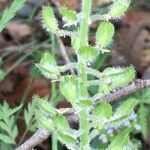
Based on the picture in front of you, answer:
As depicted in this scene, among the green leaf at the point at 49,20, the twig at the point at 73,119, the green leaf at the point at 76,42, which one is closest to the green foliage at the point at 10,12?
the twig at the point at 73,119

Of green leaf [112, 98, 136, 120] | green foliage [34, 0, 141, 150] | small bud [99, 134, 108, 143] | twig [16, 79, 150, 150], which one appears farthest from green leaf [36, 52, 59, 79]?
small bud [99, 134, 108, 143]

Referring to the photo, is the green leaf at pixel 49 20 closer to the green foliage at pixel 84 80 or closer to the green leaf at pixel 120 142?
the green foliage at pixel 84 80

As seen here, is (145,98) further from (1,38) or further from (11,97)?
(1,38)

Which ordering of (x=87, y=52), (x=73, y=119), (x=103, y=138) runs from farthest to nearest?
1. (x=103, y=138)
2. (x=73, y=119)
3. (x=87, y=52)

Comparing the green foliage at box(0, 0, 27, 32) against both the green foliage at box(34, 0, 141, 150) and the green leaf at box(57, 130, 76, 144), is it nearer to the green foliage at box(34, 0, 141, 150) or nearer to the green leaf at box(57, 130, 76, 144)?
the green foliage at box(34, 0, 141, 150)

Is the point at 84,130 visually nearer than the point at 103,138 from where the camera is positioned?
Yes

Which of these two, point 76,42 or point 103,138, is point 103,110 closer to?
point 76,42

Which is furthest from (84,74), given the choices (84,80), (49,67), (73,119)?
(73,119)

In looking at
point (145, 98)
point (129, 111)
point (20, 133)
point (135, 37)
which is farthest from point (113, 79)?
point (135, 37)

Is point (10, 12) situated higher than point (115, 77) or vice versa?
point (10, 12)
